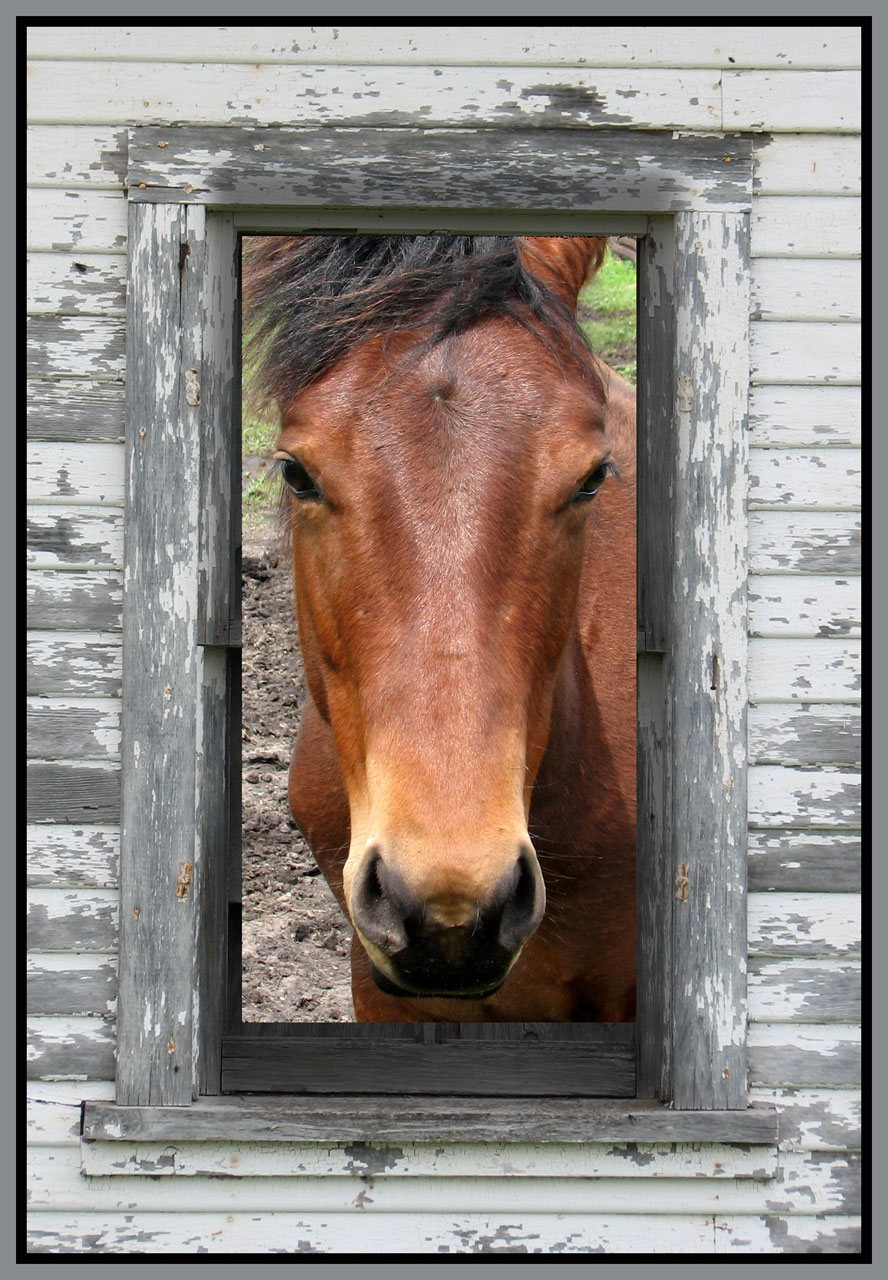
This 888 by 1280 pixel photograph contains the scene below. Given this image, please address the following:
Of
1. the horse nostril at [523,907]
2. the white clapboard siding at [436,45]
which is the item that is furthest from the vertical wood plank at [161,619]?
the horse nostril at [523,907]

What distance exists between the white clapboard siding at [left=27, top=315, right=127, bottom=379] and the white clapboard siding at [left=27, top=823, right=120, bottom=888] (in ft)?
2.96

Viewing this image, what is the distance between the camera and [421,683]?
2227 mm

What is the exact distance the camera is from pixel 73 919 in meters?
2.46

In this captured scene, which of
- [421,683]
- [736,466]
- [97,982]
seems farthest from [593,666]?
[97,982]

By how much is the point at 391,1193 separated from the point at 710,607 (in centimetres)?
130

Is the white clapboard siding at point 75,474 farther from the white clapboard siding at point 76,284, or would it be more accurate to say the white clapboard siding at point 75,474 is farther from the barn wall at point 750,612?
the white clapboard siding at point 76,284

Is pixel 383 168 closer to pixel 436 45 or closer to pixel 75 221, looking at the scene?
Result: pixel 436 45

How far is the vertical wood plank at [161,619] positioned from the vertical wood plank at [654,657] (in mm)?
906

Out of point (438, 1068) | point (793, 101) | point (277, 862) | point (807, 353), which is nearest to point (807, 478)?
point (807, 353)

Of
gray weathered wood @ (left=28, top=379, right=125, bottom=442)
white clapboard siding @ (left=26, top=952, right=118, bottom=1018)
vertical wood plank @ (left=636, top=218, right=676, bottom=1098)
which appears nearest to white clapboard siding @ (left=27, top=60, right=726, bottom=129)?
vertical wood plank @ (left=636, top=218, right=676, bottom=1098)

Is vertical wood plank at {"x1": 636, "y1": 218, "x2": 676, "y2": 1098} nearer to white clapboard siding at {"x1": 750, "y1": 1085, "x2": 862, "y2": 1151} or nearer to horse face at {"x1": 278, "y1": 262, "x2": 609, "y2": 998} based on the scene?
horse face at {"x1": 278, "y1": 262, "x2": 609, "y2": 998}

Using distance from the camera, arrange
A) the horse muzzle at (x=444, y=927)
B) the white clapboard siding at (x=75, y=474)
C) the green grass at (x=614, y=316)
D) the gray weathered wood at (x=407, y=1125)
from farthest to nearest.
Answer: the green grass at (x=614, y=316)
the white clapboard siding at (x=75, y=474)
the gray weathered wood at (x=407, y=1125)
the horse muzzle at (x=444, y=927)

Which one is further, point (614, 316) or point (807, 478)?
point (614, 316)

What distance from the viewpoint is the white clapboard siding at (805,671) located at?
2490 millimetres
